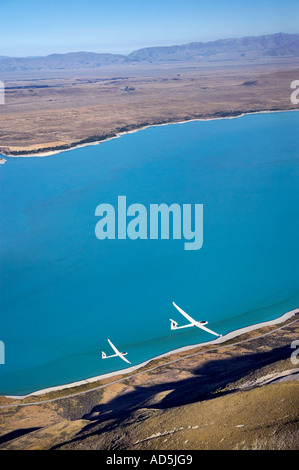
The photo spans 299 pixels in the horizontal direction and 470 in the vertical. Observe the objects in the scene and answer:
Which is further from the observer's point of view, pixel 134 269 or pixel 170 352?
pixel 134 269

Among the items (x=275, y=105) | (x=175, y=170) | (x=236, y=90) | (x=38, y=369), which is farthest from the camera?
(x=236, y=90)

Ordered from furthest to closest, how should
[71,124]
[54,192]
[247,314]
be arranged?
[71,124], [54,192], [247,314]

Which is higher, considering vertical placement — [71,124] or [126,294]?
[71,124]

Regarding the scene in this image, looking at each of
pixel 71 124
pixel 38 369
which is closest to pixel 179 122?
pixel 71 124

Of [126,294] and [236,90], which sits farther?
[236,90]

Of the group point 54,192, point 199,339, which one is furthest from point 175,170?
point 199,339

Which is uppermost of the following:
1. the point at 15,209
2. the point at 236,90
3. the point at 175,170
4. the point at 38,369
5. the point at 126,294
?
the point at 236,90
